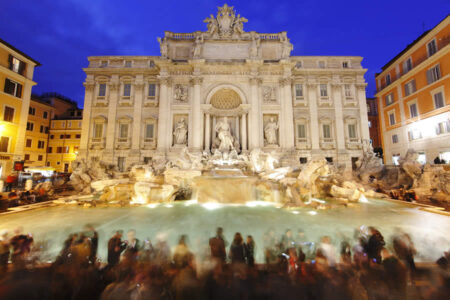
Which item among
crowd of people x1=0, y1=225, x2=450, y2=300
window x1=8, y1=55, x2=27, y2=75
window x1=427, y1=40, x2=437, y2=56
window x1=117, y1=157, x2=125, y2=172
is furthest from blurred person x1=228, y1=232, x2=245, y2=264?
window x1=427, y1=40, x2=437, y2=56

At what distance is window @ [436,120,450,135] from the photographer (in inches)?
616

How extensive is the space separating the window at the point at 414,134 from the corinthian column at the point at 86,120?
106ft

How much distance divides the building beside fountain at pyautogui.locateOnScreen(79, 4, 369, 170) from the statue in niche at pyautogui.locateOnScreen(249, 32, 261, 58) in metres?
0.10

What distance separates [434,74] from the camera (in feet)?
54.6

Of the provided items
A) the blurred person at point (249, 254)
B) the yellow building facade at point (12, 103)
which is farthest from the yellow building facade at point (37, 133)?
the blurred person at point (249, 254)

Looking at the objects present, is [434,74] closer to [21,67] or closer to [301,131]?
[301,131]

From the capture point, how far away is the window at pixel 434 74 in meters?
16.3

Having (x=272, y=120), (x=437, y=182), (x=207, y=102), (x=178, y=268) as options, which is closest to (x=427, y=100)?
(x=437, y=182)

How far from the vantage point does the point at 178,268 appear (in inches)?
96.0

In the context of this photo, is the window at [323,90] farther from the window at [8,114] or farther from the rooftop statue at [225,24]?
the window at [8,114]

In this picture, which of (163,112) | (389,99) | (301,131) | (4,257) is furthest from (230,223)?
(389,99)

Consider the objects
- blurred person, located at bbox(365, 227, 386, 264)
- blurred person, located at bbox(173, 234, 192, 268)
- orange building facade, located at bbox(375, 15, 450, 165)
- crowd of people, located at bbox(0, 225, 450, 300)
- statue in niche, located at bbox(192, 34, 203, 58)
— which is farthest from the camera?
statue in niche, located at bbox(192, 34, 203, 58)

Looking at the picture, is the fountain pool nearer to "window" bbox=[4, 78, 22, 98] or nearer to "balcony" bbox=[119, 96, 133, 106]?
"balcony" bbox=[119, 96, 133, 106]

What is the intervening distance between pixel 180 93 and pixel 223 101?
4.30m
